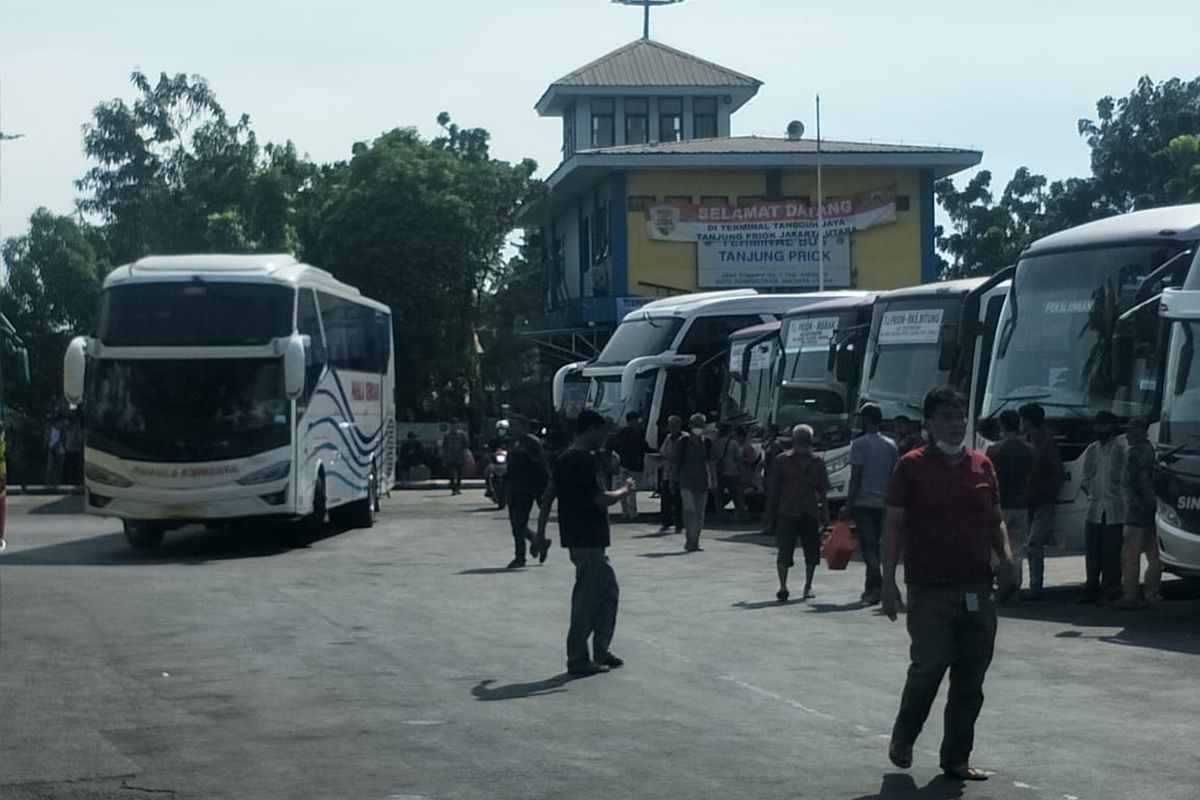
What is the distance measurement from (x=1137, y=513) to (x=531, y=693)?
7.14 meters

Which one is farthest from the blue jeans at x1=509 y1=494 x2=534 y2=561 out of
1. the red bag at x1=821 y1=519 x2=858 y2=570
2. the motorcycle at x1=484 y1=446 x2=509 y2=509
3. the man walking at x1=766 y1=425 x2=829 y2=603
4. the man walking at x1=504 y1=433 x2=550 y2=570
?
the motorcycle at x1=484 y1=446 x2=509 y2=509

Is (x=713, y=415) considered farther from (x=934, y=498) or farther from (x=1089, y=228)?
(x=934, y=498)

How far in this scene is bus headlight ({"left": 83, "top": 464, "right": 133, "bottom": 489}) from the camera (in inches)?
965

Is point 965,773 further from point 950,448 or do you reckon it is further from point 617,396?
point 617,396

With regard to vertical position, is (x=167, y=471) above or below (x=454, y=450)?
above

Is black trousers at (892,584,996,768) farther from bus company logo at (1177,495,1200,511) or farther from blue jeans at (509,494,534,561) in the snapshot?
blue jeans at (509,494,534,561)

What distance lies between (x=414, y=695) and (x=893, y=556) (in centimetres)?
395

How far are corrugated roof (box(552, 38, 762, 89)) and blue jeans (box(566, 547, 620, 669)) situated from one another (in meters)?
53.6

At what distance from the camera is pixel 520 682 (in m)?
12.6

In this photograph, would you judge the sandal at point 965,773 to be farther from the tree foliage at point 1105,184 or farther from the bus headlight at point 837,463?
the tree foliage at point 1105,184

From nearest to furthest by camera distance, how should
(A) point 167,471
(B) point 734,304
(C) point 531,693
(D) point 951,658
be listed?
(D) point 951,658 < (C) point 531,693 < (A) point 167,471 < (B) point 734,304

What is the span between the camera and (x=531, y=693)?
12031 millimetres

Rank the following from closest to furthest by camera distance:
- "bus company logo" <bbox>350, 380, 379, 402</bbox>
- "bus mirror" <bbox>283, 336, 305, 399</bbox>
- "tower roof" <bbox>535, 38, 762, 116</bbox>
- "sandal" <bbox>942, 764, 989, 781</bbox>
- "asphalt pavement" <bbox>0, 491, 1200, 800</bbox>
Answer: "sandal" <bbox>942, 764, 989, 781</bbox> → "asphalt pavement" <bbox>0, 491, 1200, 800</bbox> → "bus mirror" <bbox>283, 336, 305, 399</bbox> → "bus company logo" <bbox>350, 380, 379, 402</bbox> → "tower roof" <bbox>535, 38, 762, 116</bbox>

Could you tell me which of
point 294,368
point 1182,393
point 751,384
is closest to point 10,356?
point 294,368
